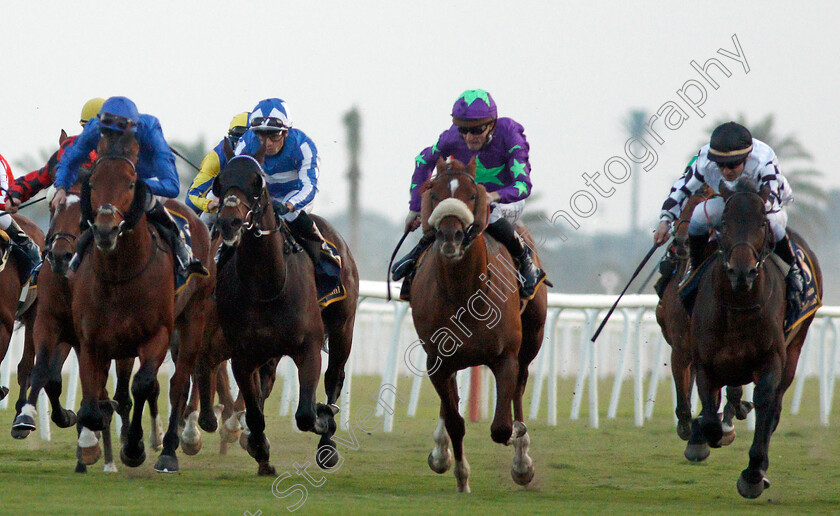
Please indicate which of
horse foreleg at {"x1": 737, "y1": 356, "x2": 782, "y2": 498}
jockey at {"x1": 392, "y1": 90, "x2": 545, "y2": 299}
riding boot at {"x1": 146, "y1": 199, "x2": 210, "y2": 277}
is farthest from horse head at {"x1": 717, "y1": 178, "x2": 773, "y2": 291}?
riding boot at {"x1": 146, "y1": 199, "x2": 210, "y2": 277}

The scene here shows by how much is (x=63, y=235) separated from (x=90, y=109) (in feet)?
5.56

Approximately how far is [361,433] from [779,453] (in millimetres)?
3606

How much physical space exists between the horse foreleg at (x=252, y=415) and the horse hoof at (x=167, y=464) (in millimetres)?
493

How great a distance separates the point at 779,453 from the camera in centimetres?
1025

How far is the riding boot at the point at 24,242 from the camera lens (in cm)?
911

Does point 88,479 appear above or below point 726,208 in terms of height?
below

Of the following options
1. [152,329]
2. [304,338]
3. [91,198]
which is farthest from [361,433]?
[91,198]

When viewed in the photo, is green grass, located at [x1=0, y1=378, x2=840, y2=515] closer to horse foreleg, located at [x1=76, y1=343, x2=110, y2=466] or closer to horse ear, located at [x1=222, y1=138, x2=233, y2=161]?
horse foreleg, located at [x1=76, y1=343, x2=110, y2=466]

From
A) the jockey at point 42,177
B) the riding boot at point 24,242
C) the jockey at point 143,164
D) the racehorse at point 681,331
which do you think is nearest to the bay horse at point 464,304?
the racehorse at point 681,331

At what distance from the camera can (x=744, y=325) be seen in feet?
24.8

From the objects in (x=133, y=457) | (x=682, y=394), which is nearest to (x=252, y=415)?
(x=133, y=457)

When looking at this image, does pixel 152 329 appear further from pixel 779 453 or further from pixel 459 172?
pixel 779 453

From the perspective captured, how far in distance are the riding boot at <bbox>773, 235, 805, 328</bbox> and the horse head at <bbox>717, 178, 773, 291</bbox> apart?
23.2 inches

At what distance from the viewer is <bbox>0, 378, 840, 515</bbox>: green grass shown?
6594mm
